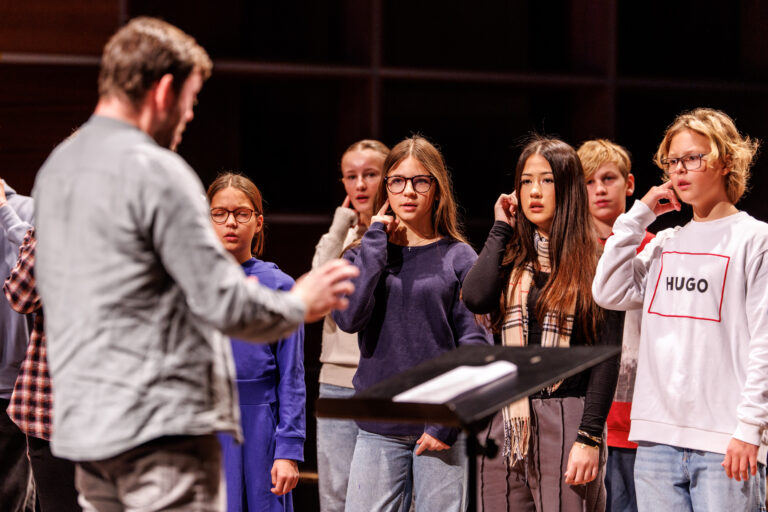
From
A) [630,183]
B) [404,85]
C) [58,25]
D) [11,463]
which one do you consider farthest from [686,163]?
[58,25]

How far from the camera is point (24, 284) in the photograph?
2391 mm

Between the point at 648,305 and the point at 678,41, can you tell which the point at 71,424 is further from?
the point at 678,41

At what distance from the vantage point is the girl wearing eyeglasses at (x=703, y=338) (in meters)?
2.06

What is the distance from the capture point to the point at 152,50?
4.40ft


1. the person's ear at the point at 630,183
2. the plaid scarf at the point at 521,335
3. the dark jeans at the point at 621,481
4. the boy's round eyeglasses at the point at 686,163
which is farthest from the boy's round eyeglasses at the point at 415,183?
the dark jeans at the point at 621,481

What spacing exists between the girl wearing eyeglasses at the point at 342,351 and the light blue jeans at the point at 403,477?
19.0 inches

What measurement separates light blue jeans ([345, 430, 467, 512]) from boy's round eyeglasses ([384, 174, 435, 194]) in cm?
70

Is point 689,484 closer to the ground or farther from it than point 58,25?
closer to the ground

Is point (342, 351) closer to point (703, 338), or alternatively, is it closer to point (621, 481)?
point (621, 481)

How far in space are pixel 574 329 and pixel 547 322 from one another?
0.29 feet

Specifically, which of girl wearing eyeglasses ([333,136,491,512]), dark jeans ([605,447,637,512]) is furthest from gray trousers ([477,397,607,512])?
dark jeans ([605,447,637,512])

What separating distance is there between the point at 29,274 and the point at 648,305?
5.38 feet

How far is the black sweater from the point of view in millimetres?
2256

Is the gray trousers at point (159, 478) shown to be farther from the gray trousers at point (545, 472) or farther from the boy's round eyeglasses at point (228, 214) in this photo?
the boy's round eyeglasses at point (228, 214)
